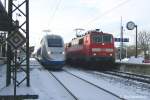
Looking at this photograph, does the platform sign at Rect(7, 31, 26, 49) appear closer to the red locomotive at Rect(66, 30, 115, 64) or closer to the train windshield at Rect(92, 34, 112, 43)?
the red locomotive at Rect(66, 30, 115, 64)

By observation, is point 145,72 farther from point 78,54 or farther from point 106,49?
point 78,54

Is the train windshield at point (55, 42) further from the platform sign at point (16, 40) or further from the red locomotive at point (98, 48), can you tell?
the platform sign at point (16, 40)

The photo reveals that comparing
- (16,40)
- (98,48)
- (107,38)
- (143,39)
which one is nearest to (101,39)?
(107,38)

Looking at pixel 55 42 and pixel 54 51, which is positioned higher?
pixel 55 42

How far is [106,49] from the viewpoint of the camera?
39281 millimetres

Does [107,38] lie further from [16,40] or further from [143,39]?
[143,39]

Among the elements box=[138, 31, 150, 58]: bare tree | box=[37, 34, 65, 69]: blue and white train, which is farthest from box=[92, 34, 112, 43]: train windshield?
box=[138, 31, 150, 58]: bare tree

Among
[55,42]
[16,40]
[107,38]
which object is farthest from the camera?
[107,38]

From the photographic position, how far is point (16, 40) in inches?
661

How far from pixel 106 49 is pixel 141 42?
262 ft

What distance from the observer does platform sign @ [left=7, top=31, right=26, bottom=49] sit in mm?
16688

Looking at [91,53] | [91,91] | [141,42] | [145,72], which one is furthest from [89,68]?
[141,42]

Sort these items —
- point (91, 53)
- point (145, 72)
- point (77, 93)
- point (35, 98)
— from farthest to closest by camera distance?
point (91, 53) < point (145, 72) < point (77, 93) < point (35, 98)

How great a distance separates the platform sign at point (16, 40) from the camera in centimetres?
1669
